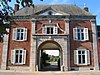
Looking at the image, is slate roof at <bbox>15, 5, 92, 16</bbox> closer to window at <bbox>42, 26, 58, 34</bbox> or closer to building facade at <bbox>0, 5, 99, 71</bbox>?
building facade at <bbox>0, 5, 99, 71</bbox>

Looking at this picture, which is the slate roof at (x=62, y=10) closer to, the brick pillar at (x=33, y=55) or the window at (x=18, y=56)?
the brick pillar at (x=33, y=55)

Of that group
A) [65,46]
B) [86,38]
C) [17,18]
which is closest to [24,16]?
[17,18]

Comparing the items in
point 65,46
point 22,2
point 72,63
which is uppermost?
point 22,2

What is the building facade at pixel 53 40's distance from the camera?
Answer: 23.2 m

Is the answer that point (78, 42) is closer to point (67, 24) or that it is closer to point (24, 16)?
point (67, 24)

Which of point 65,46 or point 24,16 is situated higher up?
point 24,16

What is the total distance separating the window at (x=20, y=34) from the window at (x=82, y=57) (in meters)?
7.64

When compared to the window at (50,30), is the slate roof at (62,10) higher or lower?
higher

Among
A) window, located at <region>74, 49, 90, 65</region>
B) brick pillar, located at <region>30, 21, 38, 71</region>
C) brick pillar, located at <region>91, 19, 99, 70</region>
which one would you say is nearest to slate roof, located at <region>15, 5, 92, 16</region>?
brick pillar, located at <region>91, 19, 99, 70</region>

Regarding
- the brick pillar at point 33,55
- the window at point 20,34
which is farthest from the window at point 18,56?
the window at point 20,34

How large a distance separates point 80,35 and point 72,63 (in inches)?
165

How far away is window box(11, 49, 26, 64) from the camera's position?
76.5 ft

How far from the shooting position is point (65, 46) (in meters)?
23.3

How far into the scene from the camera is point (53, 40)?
23.4 metres
